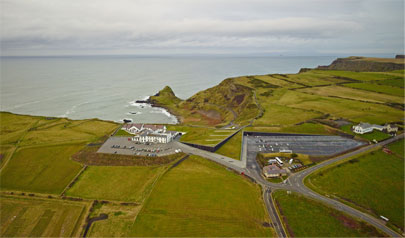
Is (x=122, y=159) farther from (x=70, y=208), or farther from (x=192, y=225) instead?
(x=192, y=225)

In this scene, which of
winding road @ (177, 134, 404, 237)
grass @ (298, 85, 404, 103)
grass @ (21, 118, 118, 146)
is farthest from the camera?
grass @ (298, 85, 404, 103)

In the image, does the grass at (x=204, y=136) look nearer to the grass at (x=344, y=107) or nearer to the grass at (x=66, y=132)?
the grass at (x=66, y=132)

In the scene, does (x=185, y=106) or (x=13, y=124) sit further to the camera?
(x=185, y=106)

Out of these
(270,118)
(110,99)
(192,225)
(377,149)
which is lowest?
(192,225)

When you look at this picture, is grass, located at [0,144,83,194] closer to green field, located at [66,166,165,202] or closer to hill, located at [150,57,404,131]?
green field, located at [66,166,165,202]

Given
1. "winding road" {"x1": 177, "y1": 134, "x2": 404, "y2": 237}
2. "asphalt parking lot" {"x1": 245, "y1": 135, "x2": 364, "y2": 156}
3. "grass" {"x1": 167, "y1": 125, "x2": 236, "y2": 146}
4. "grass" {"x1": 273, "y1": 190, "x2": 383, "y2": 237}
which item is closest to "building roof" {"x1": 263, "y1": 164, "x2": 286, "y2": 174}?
"winding road" {"x1": 177, "y1": 134, "x2": 404, "y2": 237}

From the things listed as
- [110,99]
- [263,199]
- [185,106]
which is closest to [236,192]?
[263,199]
